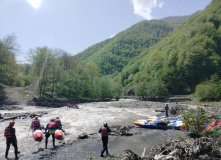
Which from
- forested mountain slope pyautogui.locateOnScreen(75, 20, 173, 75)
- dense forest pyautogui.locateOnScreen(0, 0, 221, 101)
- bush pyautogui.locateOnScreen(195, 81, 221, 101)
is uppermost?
forested mountain slope pyautogui.locateOnScreen(75, 20, 173, 75)

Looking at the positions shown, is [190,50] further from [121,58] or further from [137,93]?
[121,58]

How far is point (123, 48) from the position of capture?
525ft

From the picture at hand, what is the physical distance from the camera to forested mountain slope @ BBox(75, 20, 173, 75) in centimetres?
14584

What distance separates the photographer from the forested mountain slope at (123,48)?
146 metres

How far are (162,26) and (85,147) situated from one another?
686 ft

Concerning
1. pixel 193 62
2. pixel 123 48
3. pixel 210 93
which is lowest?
pixel 210 93

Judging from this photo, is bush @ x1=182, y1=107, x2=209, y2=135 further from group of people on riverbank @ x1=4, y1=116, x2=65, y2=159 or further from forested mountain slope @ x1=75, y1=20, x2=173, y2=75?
forested mountain slope @ x1=75, y1=20, x2=173, y2=75

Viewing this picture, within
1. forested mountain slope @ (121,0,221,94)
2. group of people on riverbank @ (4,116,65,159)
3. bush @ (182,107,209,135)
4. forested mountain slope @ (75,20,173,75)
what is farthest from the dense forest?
forested mountain slope @ (75,20,173,75)

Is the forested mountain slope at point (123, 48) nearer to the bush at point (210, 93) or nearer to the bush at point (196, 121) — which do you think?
the bush at point (210, 93)

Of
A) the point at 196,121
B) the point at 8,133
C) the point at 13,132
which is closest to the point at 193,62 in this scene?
the point at 196,121

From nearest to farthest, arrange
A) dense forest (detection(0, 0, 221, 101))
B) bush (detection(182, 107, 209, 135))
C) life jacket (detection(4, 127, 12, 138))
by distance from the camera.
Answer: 1. life jacket (detection(4, 127, 12, 138))
2. bush (detection(182, 107, 209, 135))
3. dense forest (detection(0, 0, 221, 101))

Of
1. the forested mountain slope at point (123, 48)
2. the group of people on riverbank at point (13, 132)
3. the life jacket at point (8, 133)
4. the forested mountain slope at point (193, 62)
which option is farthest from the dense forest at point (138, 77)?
the forested mountain slope at point (123, 48)

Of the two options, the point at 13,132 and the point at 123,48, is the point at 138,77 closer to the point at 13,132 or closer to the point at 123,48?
the point at 123,48

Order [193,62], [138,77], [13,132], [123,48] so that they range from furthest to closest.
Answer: [123,48]
[138,77]
[193,62]
[13,132]
